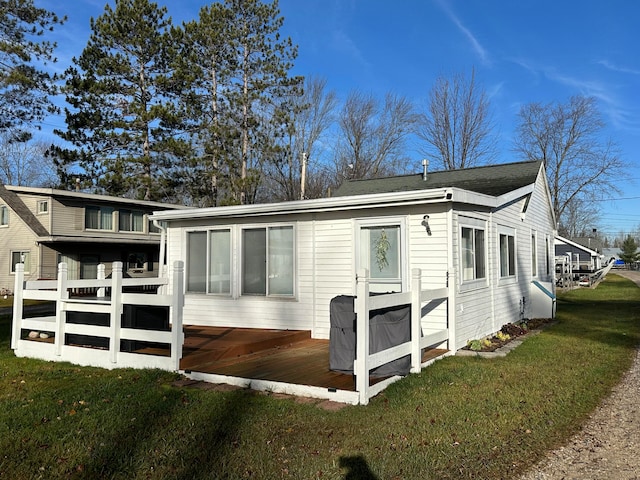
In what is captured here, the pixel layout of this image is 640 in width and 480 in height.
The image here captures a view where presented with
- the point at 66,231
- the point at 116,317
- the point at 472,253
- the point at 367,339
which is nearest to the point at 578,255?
the point at 472,253

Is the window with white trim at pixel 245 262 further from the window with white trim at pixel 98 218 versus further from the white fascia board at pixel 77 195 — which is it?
the window with white trim at pixel 98 218

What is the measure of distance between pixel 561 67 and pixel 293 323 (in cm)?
1742

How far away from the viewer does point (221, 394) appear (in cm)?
495

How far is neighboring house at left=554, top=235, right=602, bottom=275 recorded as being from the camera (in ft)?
116

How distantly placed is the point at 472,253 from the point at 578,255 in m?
36.4

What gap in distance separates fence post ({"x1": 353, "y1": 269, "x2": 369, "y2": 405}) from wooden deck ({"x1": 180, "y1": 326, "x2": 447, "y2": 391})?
0.22m

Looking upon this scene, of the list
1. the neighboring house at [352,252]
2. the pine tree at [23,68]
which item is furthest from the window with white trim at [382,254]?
the pine tree at [23,68]

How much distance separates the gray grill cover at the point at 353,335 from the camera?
5.13m

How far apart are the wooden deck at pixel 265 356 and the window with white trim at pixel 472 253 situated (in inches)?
58.4

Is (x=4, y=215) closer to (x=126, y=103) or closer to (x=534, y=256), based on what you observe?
(x=126, y=103)

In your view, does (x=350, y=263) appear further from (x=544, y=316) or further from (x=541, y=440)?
(x=544, y=316)

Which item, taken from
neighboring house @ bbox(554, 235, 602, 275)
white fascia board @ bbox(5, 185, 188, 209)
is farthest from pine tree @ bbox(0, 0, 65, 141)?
neighboring house @ bbox(554, 235, 602, 275)

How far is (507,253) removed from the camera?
32.1 ft

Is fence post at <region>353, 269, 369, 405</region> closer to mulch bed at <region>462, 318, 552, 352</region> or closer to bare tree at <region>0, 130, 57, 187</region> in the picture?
mulch bed at <region>462, 318, 552, 352</region>
